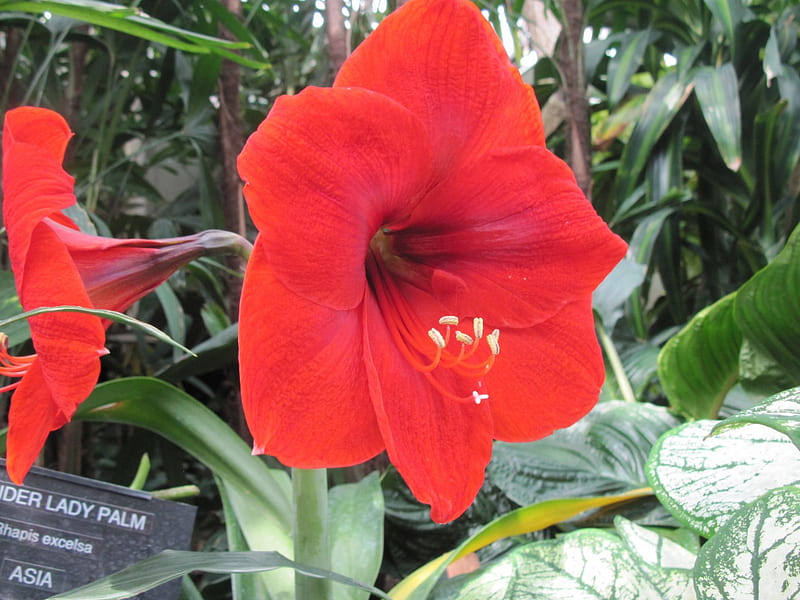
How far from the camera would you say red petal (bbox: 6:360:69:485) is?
51 centimetres

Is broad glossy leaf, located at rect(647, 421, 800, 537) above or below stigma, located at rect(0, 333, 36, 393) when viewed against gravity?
below

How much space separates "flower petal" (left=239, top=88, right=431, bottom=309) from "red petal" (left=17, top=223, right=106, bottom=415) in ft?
0.42

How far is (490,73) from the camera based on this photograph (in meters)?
0.54

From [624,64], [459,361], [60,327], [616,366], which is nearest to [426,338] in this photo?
[459,361]

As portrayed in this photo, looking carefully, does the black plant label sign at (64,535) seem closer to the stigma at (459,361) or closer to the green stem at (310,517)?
the green stem at (310,517)

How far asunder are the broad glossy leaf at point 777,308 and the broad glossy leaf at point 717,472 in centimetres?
23

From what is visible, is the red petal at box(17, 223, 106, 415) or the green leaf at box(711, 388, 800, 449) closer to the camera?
the green leaf at box(711, 388, 800, 449)

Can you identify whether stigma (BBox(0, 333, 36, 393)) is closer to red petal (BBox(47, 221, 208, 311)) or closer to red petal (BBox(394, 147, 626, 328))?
red petal (BBox(47, 221, 208, 311))

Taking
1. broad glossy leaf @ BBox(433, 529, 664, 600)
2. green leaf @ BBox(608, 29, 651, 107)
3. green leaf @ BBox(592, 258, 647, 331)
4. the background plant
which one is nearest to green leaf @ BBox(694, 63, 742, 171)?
the background plant

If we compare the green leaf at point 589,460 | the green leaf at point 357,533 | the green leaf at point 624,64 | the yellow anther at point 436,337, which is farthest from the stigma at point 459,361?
the green leaf at point 624,64

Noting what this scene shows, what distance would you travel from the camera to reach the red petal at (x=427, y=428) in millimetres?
509

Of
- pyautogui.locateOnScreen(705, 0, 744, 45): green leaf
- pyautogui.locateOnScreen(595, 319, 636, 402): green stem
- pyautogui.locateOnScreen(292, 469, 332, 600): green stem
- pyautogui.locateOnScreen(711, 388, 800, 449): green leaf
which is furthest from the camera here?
pyautogui.locateOnScreen(705, 0, 744, 45): green leaf

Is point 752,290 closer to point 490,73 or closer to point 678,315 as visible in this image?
point 490,73

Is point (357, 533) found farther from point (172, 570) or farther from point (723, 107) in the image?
point (723, 107)
